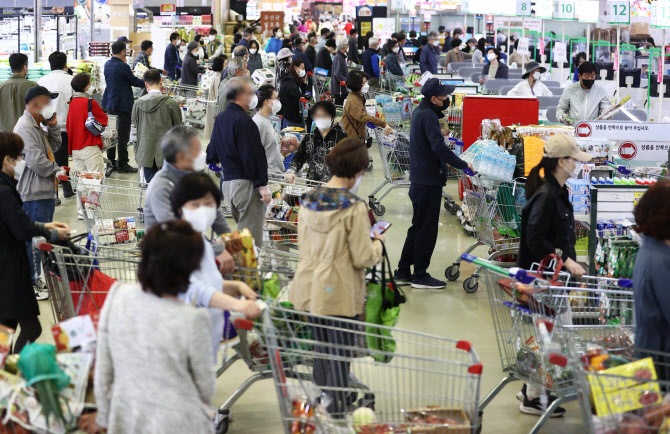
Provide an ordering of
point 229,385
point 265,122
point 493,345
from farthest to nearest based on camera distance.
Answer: point 265,122, point 493,345, point 229,385

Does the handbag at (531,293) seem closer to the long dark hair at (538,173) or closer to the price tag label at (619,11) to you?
the long dark hair at (538,173)

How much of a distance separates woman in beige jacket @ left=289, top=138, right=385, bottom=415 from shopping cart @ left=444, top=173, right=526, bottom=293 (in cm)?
289

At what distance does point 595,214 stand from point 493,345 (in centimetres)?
120

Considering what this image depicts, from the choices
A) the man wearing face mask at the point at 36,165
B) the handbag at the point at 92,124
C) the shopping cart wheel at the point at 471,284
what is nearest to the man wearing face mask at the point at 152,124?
the handbag at the point at 92,124

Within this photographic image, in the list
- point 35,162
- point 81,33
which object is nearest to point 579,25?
point 81,33

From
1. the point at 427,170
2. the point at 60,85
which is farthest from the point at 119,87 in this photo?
the point at 427,170

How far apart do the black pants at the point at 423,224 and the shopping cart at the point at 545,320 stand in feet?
7.80

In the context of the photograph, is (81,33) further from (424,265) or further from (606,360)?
A: (606,360)

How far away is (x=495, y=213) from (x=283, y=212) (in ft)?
5.81

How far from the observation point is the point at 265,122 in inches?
281

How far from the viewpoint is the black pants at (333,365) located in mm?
3990

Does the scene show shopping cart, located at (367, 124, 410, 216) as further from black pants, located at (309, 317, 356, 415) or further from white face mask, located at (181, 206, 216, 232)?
white face mask, located at (181, 206, 216, 232)

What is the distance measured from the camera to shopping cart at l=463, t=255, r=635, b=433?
4105mm

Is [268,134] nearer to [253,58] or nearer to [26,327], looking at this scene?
[26,327]
